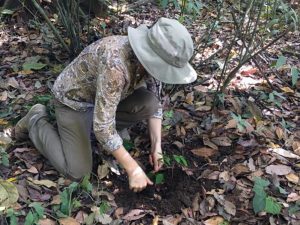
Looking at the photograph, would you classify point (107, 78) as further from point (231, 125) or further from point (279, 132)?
point (279, 132)

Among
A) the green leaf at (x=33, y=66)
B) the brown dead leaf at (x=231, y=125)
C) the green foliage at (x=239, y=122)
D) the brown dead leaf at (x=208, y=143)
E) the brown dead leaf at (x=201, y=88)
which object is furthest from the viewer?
the green leaf at (x=33, y=66)

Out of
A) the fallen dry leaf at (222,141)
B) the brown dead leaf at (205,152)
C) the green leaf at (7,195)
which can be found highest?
the green leaf at (7,195)

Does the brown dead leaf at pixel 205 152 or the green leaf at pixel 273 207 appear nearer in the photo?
the green leaf at pixel 273 207

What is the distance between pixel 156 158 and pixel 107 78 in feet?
2.04

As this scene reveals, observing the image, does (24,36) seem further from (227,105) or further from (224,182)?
(224,182)

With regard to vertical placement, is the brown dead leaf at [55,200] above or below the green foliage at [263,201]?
below

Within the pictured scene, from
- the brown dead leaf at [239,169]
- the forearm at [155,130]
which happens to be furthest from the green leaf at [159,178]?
the brown dead leaf at [239,169]

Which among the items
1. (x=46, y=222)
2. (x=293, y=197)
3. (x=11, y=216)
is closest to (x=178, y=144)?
(x=293, y=197)

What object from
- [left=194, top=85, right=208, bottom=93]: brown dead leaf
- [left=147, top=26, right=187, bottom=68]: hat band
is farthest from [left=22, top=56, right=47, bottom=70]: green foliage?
[left=147, top=26, right=187, bottom=68]: hat band

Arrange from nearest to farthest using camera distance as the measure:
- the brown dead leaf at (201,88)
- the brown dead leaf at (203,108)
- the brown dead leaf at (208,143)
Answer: the brown dead leaf at (208,143) < the brown dead leaf at (203,108) < the brown dead leaf at (201,88)

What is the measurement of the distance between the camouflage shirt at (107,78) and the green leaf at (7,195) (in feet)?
1.54

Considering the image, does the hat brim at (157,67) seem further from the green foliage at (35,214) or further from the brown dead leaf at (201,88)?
the brown dead leaf at (201,88)

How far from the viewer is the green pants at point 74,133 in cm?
252

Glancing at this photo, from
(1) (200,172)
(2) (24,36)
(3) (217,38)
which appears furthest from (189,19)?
(1) (200,172)
